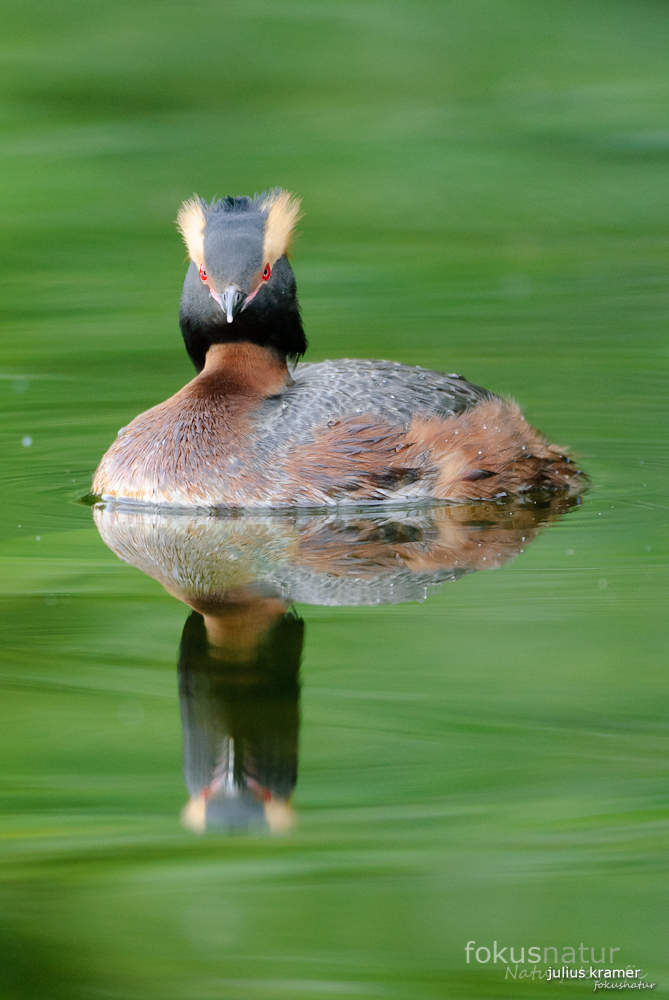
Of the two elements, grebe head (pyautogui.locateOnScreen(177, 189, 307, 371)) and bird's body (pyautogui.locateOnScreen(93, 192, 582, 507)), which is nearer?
bird's body (pyautogui.locateOnScreen(93, 192, 582, 507))

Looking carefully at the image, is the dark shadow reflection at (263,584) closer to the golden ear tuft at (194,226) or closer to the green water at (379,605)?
the green water at (379,605)

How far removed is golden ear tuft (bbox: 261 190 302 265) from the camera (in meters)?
8.02

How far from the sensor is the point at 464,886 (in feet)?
13.0

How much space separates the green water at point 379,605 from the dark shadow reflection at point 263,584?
0.09m

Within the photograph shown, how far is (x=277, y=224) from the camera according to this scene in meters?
8.11

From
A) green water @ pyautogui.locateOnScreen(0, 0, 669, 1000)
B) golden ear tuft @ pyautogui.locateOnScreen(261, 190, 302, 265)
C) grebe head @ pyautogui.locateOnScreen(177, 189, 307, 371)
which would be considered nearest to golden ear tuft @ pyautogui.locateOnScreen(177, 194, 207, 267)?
grebe head @ pyautogui.locateOnScreen(177, 189, 307, 371)

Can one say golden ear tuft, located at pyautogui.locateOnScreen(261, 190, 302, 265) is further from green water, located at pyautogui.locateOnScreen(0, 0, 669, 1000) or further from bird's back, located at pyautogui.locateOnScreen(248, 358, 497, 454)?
green water, located at pyautogui.locateOnScreen(0, 0, 669, 1000)

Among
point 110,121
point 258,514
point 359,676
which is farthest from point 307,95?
point 359,676

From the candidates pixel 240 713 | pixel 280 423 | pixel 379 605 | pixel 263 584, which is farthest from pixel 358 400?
pixel 240 713

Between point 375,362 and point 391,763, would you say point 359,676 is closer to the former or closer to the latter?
point 391,763

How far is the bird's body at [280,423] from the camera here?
7633 millimetres

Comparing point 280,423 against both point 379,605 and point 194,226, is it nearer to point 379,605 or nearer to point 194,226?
point 194,226

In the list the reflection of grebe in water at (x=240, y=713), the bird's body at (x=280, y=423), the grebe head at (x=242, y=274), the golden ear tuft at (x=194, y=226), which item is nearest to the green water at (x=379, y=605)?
the reflection of grebe in water at (x=240, y=713)

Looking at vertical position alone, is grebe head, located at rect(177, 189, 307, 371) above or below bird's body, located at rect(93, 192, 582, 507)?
above
